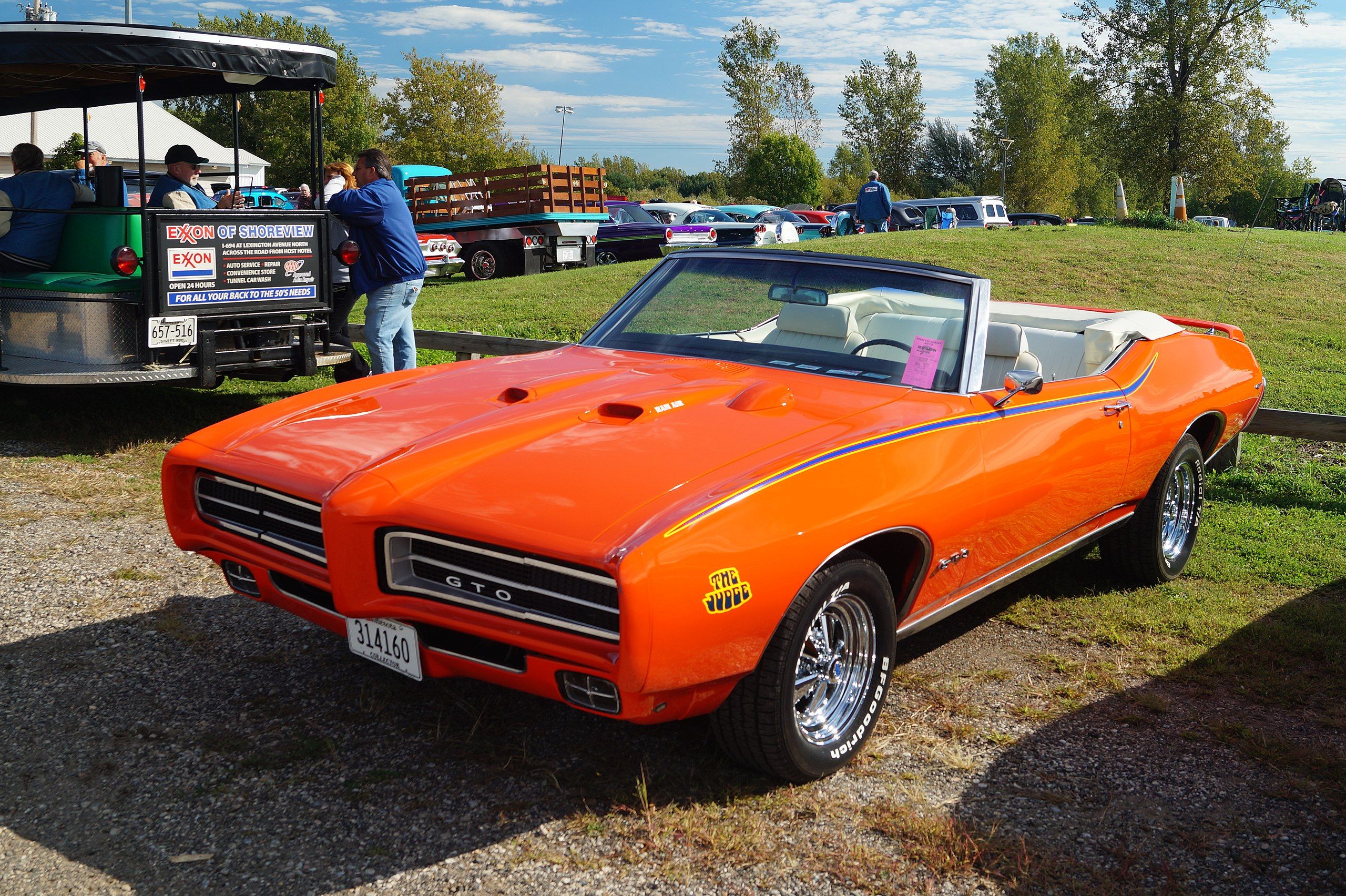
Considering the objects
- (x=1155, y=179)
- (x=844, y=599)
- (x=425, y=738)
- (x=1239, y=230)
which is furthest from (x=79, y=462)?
(x=1155, y=179)

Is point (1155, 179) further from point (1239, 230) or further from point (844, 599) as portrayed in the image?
point (844, 599)

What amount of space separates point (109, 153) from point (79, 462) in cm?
2434

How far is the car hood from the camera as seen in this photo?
108 inches

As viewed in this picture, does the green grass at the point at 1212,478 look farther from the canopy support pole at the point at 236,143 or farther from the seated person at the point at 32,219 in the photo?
the canopy support pole at the point at 236,143

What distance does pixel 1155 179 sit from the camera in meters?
43.4

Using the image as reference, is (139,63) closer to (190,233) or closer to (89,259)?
(190,233)

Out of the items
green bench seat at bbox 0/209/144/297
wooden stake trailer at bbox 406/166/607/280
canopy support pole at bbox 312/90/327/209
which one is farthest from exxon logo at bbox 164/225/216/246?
wooden stake trailer at bbox 406/166/607/280

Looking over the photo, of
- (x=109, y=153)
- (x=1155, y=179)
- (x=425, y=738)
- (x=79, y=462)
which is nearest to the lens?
(x=425, y=738)

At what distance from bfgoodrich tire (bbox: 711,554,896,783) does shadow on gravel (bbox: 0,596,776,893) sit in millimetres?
193

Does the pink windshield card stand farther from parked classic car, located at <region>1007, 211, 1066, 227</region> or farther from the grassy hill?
parked classic car, located at <region>1007, 211, 1066, 227</region>

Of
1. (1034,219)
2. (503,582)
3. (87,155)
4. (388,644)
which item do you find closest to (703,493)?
(503,582)

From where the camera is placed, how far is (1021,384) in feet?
12.7

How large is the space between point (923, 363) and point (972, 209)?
27804mm

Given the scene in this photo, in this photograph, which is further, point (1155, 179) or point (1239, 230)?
point (1155, 179)
